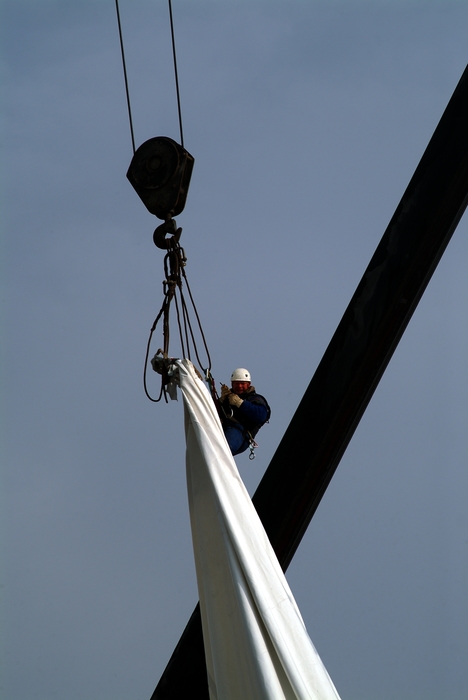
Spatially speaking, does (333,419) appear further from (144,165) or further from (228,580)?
(144,165)

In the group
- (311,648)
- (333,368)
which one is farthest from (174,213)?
(311,648)

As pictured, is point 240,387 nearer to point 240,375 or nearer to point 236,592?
point 240,375

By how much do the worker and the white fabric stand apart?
2.34m

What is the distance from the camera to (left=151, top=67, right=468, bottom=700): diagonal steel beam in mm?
4742

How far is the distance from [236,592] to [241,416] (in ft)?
9.51

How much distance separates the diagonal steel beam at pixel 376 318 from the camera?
15.6ft

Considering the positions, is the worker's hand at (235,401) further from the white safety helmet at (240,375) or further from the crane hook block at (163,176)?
the crane hook block at (163,176)

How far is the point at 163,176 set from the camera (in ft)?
16.7

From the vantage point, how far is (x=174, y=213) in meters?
5.10

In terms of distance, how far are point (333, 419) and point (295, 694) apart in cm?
134

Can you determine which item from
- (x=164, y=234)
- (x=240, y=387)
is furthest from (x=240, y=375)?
(x=164, y=234)

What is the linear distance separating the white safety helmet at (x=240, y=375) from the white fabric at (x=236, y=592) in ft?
8.96

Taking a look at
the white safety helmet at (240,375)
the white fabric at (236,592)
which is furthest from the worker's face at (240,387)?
the white fabric at (236,592)

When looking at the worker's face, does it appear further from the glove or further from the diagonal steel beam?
the diagonal steel beam
